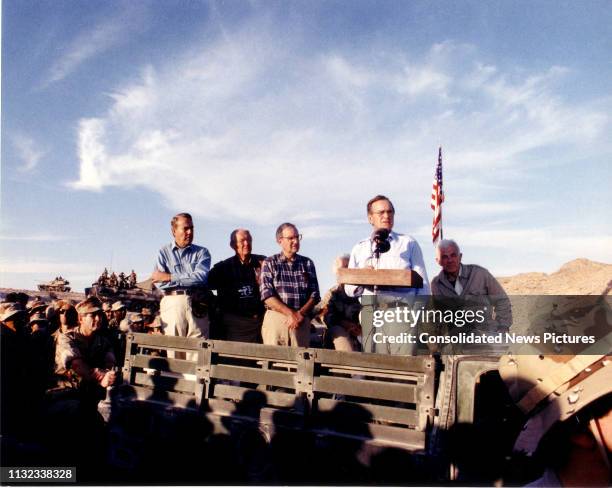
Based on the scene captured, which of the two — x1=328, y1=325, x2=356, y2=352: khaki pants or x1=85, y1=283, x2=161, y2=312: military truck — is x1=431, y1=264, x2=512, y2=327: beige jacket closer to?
x1=328, y1=325, x2=356, y2=352: khaki pants

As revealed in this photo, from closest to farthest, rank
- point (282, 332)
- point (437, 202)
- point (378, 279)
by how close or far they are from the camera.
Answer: point (378, 279)
point (282, 332)
point (437, 202)

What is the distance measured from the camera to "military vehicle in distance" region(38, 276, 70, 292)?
2295 cm

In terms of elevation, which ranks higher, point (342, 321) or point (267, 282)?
point (267, 282)

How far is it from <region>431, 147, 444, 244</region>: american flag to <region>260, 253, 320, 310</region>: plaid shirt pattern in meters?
5.16

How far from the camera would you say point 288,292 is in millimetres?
5395

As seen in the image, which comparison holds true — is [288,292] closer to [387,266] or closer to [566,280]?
[387,266]

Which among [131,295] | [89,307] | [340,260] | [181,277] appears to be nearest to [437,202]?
[340,260]

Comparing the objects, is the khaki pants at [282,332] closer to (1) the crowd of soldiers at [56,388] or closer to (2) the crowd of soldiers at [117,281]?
(1) the crowd of soldiers at [56,388]

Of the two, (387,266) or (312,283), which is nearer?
(387,266)

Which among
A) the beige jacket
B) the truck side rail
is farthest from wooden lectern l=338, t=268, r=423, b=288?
the beige jacket

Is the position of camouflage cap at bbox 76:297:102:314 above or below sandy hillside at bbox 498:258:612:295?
below

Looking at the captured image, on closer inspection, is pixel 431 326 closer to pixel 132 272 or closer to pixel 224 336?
pixel 224 336

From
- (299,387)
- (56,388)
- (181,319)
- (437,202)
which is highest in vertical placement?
(437,202)

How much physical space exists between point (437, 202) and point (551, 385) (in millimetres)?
7721
